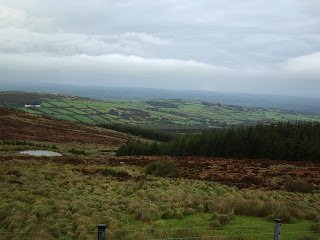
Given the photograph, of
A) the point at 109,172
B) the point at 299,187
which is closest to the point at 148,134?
the point at 109,172

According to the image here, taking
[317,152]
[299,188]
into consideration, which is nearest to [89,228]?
[299,188]

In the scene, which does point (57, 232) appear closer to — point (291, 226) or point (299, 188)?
point (291, 226)

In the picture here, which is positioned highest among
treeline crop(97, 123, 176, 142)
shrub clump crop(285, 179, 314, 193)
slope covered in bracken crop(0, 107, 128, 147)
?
shrub clump crop(285, 179, 314, 193)

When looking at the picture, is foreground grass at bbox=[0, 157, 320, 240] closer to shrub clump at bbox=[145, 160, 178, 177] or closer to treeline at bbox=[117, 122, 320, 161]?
shrub clump at bbox=[145, 160, 178, 177]

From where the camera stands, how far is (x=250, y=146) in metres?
47.2

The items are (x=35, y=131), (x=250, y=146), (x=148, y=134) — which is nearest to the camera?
(x=250, y=146)

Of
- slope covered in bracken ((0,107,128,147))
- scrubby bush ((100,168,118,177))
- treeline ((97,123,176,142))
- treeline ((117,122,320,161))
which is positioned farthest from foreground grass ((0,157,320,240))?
treeline ((97,123,176,142))

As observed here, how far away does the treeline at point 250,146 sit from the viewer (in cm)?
4219

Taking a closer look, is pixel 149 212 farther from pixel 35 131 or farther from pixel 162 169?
pixel 35 131

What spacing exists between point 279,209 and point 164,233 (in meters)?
5.97

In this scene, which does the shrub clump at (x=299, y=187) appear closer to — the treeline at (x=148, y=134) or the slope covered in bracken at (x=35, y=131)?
the slope covered in bracken at (x=35, y=131)

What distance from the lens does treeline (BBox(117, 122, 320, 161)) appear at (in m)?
42.2

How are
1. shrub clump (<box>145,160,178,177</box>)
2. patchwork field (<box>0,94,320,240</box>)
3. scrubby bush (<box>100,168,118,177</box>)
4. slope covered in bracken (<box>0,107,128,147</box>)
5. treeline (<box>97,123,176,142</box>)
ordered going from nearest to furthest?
patchwork field (<box>0,94,320,240</box>)
scrubby bush (<box>100,168,118,177</box>)
shrub clump (<box>145,160,178,177</box>)
slope covered in bracken (<box>0,107,128,147</box>)
treeline (<box>97,123,176,142</box>)

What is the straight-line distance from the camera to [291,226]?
983 cm
